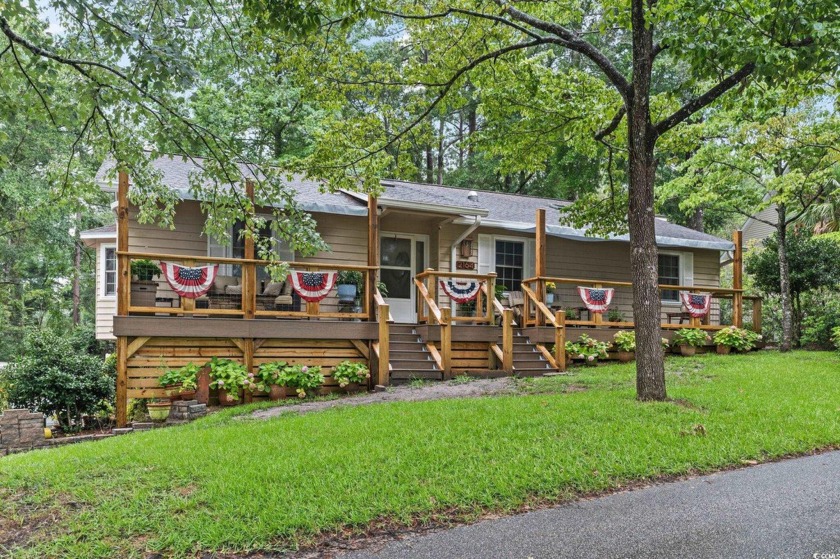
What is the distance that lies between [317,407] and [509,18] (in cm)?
584

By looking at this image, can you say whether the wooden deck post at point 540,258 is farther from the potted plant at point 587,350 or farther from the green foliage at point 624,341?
the green foliage at point 624,341

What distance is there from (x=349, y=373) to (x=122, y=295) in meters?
3.59

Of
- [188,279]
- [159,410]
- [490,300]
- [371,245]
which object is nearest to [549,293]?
[490,300]

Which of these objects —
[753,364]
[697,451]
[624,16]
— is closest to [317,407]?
[697,451]

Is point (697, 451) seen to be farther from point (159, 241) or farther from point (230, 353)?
point (159, 241)

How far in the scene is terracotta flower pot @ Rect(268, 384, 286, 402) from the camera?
367 inches

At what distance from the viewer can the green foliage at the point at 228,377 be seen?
351 inches

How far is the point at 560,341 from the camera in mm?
11172

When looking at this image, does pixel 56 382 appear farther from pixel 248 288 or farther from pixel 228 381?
pixel 248 288

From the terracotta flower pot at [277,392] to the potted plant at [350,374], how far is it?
0.84 metres

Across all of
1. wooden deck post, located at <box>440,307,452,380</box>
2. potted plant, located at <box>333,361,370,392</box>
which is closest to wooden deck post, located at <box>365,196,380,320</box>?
potted plant, located at <box>333,361,370,392</box>

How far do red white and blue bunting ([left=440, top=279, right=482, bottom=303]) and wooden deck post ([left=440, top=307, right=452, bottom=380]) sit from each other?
0.79 meters

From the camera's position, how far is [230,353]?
31.2 feet

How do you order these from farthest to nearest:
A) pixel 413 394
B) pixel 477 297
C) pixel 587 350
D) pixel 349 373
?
pixel 587 350, pixel 477 297, pixel 349 373, pixel 413 394
